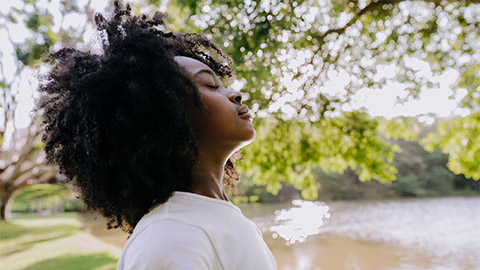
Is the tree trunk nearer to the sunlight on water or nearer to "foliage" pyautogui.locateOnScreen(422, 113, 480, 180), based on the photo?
the sunlight on water

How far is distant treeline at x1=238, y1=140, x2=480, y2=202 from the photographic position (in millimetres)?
30094

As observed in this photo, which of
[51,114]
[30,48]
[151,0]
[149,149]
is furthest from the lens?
[30,48]

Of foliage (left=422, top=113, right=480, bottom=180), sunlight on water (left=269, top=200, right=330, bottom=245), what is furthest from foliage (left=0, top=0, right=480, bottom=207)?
sunlight on water (left=269, top=200, right=330, bottom=245)

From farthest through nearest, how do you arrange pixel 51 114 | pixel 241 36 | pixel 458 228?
1. pixel 458 228
2. pixel 241 36
3. pixel 51 114

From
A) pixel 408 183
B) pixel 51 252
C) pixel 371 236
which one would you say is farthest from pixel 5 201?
pixel 408 183

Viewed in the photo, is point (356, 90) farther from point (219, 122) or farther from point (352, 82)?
point (219, 122)

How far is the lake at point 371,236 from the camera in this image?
11188mm

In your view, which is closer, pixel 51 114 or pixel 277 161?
pixel 51 114

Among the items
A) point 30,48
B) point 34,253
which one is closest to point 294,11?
point 30,48

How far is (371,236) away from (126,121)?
51.3 ft

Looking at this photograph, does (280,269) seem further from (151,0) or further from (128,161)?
(128,161)

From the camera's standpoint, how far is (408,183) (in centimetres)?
3081

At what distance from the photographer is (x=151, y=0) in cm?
641

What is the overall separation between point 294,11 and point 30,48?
693 centimetres
